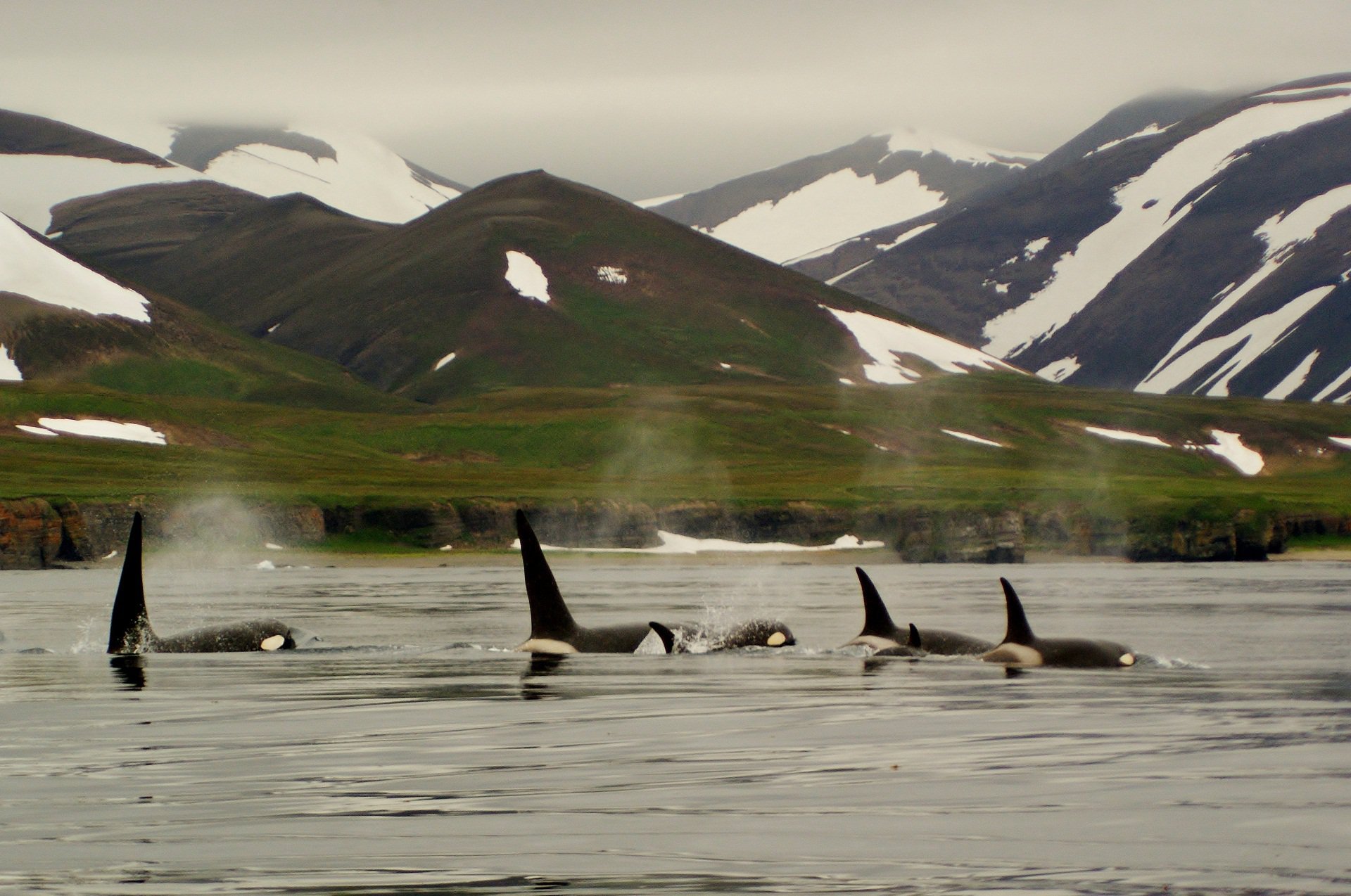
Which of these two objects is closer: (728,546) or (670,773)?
(670,773)

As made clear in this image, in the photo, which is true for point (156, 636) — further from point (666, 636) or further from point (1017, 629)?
point (1017, 629)

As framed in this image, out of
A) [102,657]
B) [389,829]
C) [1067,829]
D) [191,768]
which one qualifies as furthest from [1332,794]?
[102,657]

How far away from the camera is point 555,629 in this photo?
98.9 feet

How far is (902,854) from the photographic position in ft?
37.2

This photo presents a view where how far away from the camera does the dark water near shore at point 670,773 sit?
35.8 ft

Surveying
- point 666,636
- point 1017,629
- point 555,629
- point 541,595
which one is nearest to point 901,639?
point 1017,629

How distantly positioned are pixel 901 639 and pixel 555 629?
626 centimetres

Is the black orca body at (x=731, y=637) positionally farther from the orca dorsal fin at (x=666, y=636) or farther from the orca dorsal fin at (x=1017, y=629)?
the orca dorsal fin at (x=1017, y=629)

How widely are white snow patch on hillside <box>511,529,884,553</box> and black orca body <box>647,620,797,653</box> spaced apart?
7880 cm

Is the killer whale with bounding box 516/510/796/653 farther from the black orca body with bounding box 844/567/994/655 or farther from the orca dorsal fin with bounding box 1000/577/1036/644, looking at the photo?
the orca dorsal fin with bounding box 1000/577/1036/644

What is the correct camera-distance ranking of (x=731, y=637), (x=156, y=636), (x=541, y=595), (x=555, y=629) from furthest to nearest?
1. (x=731, y=637)
2. (x=156, y=636)
3. (x=555, y=629)
4. (x=541, y=595)

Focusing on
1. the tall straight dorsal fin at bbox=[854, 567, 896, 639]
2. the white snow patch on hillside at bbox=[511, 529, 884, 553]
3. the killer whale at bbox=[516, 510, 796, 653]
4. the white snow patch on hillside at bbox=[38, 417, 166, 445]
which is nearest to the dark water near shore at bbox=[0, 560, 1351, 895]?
the killer whale at bbox=[516, 510, 796, 653]

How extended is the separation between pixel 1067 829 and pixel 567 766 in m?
5.11

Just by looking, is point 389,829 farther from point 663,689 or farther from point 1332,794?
point 663,689
